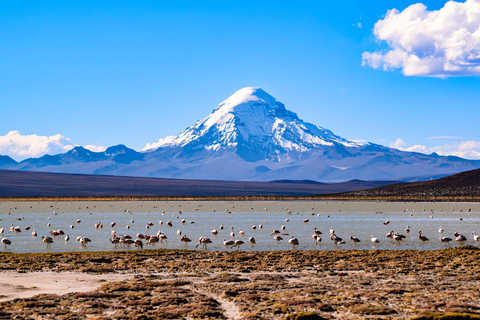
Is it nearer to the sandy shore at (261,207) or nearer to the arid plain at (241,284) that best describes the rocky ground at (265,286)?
the arid plain at (241,284)

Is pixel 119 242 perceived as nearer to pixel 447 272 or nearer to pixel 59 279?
pixel 59 279

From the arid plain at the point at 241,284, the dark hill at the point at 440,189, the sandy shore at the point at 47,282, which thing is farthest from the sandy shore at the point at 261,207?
the sandy shore at the point at 47,282

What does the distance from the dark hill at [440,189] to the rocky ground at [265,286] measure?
10899 centimetres

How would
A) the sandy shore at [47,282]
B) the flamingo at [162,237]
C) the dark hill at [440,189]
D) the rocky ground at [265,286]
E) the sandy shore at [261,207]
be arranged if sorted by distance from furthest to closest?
the dark hill at [440,189]
the sandy shore at [261,207]
the flamingo at [162,237]
the sandy shore at [47,282]
the rocky ground at [265,286]

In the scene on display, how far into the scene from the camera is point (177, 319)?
1434cm

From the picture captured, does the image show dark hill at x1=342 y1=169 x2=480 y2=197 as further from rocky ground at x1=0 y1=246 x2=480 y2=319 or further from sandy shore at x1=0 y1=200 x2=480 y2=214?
rocky ground at x1=0 y1=246 x2=480 y2=319

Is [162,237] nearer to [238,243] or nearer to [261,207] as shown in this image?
[238,243]

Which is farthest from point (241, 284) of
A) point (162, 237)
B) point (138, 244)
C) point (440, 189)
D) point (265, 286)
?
point (440, 189)

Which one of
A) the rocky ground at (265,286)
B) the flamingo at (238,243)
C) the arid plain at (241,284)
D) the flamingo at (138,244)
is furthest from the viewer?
the flamingo at (138,244)

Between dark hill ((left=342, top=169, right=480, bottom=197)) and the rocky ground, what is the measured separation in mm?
108990

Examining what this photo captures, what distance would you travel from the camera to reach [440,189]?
137375mm

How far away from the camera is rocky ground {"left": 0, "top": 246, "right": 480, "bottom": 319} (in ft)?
48.6

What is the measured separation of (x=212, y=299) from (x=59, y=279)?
292 inches

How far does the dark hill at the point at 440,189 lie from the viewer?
130 m
